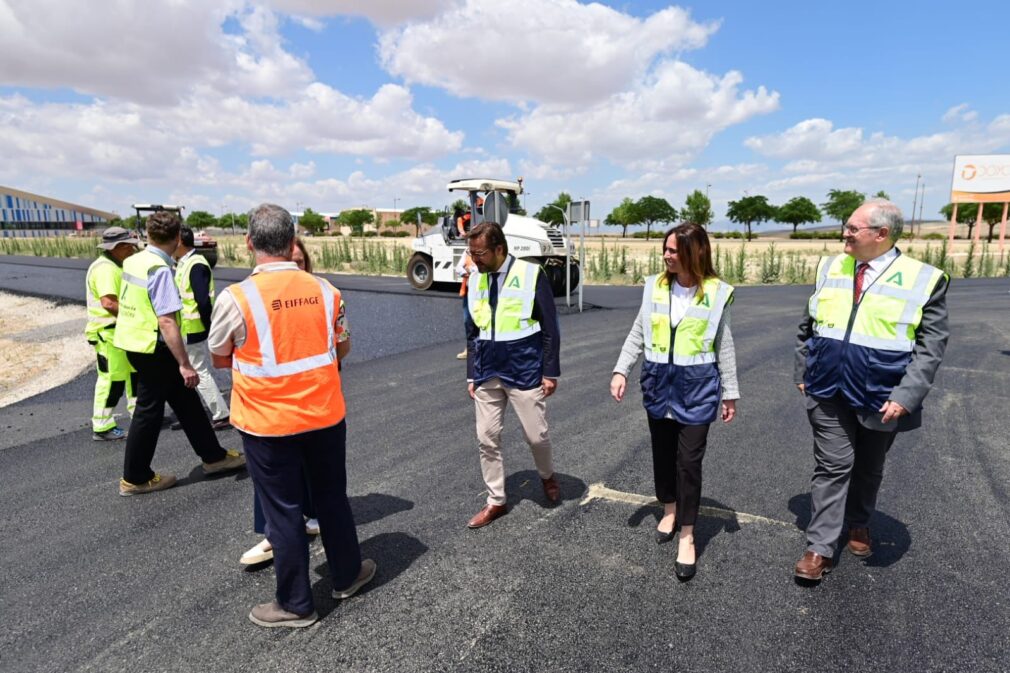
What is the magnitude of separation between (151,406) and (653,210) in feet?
334

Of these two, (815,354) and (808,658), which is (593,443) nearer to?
(815,354)

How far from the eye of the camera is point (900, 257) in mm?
2928

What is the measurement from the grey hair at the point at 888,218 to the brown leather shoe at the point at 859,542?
5.18 feet

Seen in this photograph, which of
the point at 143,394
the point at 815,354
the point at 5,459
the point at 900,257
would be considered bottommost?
the point at 5,459

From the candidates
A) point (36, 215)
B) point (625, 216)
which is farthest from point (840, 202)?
point (36, 215)

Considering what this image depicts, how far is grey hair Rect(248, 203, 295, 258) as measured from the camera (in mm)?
2578

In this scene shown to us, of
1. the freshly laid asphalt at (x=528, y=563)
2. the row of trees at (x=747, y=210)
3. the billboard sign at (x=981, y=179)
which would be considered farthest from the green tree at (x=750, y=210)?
the freshly laid asphalt at (x=528, y=563)

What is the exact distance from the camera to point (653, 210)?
99.7m

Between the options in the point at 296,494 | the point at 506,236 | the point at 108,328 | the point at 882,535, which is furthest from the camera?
the point at 506,236

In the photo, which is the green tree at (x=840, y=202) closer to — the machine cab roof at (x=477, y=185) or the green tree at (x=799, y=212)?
the green tree at (x=799, y=212)

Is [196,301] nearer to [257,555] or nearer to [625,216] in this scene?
[257,555]

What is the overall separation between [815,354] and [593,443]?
2.28 metres

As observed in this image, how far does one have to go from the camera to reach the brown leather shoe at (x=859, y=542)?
3213mm

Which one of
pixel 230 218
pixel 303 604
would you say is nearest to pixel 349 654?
pixel 303 604
